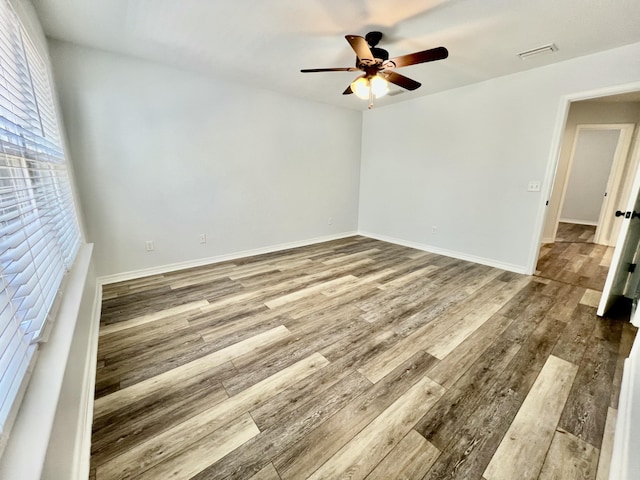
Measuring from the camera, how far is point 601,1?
71.4 inches

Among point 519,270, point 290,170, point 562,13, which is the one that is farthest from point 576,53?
point 290,170

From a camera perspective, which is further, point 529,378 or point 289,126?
point 289,126

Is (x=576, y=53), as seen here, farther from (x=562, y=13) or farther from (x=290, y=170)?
(x=290, y=170)

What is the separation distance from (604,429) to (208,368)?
219 centimetres

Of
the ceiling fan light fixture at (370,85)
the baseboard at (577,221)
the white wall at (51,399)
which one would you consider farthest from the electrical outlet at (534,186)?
the baseboard at (577,221)

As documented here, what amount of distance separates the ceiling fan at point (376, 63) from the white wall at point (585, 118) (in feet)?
11.2

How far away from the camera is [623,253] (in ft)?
7.38

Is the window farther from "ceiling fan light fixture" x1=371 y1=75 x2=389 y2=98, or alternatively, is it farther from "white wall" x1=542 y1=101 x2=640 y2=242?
"white wall" x1=542 y1=101 x2=640 y2=242

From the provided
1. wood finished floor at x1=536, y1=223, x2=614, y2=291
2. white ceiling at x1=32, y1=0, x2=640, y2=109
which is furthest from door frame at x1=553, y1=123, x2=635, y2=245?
white ceiling at x1=32, y1=0, x2=640, y2=109

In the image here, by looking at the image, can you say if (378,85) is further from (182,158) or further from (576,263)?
(576,263)

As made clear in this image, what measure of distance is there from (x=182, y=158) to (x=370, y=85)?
2294 mm

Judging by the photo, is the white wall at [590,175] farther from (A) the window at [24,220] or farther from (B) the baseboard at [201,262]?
(A) the window at [24,220]

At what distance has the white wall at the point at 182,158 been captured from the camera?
267 centimetres

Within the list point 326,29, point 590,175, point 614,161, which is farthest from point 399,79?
point 590,175
